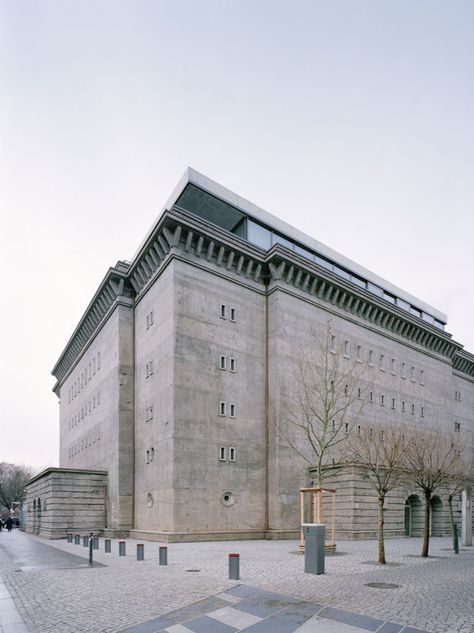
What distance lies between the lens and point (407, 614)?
11.5m

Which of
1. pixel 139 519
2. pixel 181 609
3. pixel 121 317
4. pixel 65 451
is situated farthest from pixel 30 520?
pixel 181 609

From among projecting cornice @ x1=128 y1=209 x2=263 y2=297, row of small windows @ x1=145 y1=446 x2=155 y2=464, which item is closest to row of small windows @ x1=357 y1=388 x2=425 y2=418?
projecting cornice @ x1=128 y1=209 x2=263 y2=297

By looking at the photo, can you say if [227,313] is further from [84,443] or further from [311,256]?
[84,443]

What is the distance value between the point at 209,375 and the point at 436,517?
22.2m

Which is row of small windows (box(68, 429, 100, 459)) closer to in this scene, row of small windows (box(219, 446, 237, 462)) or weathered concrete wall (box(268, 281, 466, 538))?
row of small windows (box(219, 446, 237, 462))

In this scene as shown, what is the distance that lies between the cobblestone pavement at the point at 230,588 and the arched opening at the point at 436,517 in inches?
757

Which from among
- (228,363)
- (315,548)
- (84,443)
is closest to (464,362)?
(228,363)

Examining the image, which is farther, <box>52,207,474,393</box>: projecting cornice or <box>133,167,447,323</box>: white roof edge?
<box>133,167,447,323</box>: white roof edge

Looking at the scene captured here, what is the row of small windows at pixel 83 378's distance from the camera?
51969 millimetres

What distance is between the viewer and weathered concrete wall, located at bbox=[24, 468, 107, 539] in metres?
40.5

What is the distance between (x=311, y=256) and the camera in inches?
1913

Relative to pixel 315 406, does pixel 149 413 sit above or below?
below

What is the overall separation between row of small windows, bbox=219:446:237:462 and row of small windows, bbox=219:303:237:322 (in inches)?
363

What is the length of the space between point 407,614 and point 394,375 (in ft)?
138
